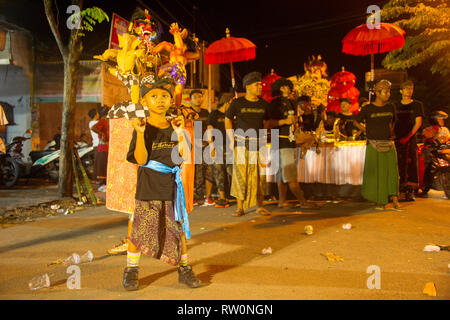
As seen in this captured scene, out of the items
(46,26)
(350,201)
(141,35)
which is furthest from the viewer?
(46,26)

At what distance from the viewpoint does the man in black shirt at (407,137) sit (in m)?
8.44

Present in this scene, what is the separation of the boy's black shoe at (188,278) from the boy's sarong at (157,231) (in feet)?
0.32

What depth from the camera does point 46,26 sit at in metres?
18.0

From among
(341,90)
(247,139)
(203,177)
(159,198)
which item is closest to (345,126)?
(203,177)

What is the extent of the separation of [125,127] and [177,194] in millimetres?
1109

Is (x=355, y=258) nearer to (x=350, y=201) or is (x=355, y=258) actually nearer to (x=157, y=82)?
(x=157, y=82)

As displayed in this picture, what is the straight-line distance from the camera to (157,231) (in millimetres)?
3744

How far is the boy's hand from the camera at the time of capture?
3448mm

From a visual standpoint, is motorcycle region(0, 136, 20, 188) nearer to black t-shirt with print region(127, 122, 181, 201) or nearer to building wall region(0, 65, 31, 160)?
building wall region(0, 65, 31, 160)

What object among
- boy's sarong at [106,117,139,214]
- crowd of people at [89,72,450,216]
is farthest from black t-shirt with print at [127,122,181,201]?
crowd of people at [89,72,450,216]

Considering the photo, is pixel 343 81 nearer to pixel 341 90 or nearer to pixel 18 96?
pixel 341 90

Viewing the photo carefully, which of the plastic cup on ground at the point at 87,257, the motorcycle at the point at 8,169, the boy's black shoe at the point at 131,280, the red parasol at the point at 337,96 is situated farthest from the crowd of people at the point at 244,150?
the red parasol at the point at 337,96

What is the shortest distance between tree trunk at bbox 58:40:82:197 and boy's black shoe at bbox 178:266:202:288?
633 cm
